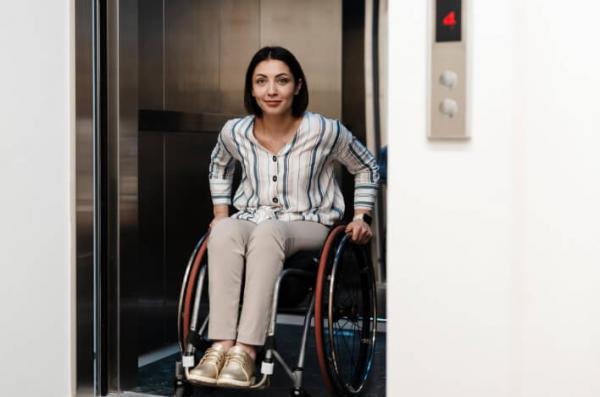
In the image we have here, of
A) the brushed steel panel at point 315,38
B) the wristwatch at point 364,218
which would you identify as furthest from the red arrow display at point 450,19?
the brushed steel panel at point 315,38

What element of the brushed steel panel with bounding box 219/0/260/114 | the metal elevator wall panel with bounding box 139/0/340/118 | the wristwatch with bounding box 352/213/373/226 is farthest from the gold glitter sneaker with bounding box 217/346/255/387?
the brushed steel panel with bounding box 219/0/260/114

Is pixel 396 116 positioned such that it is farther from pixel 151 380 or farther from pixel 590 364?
pixel 151 380

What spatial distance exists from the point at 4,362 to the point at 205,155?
4.59 ft

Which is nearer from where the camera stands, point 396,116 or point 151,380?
point 396,116

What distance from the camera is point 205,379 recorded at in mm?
2699

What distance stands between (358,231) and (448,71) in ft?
3.58

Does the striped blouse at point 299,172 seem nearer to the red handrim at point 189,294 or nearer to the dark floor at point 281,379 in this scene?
the red handrim at point 189,294

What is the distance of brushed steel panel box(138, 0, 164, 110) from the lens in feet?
11.2

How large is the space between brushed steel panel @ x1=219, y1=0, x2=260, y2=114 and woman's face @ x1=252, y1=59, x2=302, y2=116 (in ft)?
2.71

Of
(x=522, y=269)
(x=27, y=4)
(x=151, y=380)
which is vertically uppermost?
(x=27, y=4)

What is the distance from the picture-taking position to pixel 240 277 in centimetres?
285

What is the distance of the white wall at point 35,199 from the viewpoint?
2.70 meters

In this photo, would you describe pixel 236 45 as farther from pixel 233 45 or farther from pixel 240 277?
pixel 240 277

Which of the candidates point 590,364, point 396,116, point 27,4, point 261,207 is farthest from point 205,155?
point 590,364
